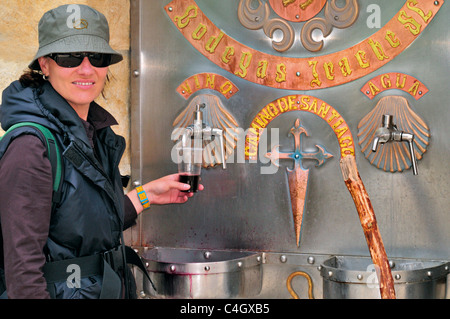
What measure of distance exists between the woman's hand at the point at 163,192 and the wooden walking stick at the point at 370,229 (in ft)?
2.06

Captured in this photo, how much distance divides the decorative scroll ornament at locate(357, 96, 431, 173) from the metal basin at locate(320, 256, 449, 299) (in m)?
0.49

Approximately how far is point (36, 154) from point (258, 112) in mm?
1582

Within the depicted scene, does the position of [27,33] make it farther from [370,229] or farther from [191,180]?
[370,229]

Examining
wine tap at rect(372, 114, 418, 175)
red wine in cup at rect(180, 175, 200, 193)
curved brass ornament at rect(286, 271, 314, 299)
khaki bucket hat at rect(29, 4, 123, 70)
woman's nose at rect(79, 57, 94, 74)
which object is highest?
khaki bucket hat at rect(29, 4, 123, 70)

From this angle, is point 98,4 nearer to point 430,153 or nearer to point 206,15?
point 206,15

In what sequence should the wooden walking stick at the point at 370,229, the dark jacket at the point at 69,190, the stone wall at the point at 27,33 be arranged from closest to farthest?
the dark jacket at the point at 69,190
the wooden walking stick at the point at 370,229
the stone wall at the point at 27,33

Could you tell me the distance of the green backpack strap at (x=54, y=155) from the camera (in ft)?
5.76

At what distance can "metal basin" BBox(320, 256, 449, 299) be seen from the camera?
8.78 feet

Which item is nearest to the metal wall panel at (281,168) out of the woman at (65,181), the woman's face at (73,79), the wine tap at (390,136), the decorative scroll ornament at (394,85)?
the decorative scroll ornament at (394,85)

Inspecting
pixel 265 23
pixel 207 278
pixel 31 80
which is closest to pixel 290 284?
pixel 207 278

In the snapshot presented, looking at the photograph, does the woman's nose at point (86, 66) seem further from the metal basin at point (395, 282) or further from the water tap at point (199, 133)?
the metal basin at point (395, 282)

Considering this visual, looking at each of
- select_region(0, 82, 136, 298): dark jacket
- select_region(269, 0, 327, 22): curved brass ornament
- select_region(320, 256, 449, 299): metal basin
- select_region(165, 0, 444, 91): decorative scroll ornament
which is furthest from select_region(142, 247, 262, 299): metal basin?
select_region(269, 0, 327, 22): curved brass ornament

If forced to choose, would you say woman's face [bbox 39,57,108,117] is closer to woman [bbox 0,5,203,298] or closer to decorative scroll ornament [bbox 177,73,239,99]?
woman [bbox 0,5,203,298]

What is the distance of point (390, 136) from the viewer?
2809 mm
